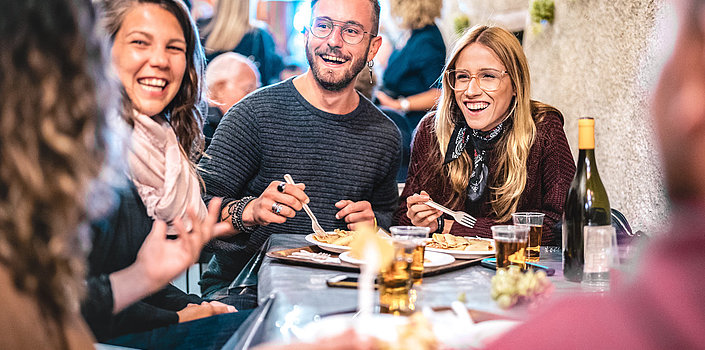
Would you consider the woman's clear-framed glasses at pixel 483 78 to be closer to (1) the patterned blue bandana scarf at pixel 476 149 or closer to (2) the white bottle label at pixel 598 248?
(1) the patterned blue bandana scarf at pixel 476 149

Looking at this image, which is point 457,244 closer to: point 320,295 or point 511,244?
point 511,244

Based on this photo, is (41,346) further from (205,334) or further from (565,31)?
(565,31)

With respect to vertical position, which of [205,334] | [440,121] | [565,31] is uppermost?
[565,31]

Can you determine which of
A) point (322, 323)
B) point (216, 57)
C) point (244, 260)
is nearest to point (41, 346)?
point (322, 323)

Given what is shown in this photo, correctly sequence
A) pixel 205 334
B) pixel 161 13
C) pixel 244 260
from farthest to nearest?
1. pixel 244 260
2. pixel 161 13
3. pixel 205 334

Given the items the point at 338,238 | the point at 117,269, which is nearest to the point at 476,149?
the point at 338,238

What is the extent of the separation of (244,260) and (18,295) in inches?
61.7

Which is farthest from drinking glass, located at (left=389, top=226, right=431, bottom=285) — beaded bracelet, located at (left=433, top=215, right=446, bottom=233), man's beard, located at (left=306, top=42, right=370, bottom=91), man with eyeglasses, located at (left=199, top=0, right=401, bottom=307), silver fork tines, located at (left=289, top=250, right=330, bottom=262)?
man's beard, located at (left=306, top=42, right=370, bottom=91)

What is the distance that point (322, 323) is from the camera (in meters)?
1.02

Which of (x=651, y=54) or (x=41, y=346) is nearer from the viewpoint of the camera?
(x=41, y=346)

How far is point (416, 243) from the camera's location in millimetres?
1344

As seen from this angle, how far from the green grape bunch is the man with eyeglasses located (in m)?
1.13

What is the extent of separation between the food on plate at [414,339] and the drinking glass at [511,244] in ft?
2.11

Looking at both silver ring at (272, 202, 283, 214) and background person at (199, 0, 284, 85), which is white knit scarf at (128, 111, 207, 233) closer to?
silver ring at (272, 202, 283, 214)
